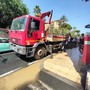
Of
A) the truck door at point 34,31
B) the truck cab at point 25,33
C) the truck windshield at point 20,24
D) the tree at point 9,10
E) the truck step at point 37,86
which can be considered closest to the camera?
the truck step at point 37,86

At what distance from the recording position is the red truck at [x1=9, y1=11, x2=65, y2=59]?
23.3ft

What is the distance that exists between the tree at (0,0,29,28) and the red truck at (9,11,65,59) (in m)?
9.40

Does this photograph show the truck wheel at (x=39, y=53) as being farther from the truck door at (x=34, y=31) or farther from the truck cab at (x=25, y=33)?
the truck door at (x=34, y=31)

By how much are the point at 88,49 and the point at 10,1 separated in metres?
15.1

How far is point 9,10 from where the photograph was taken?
17.1 metres

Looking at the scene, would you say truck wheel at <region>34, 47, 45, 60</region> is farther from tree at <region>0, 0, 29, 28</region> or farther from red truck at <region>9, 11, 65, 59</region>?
tree at <region>0, 0, 29, 28</region>

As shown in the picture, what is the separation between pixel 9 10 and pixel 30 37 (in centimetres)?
1146

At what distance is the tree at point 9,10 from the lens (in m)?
16.2

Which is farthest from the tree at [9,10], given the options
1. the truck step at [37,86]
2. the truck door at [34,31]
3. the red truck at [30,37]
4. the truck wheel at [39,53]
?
the truck step at [37,86]

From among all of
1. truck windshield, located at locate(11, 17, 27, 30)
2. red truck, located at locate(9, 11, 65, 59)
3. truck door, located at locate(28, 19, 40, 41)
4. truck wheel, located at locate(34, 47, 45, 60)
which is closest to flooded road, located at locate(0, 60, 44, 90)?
red truck, located at locate(9, 11, 65, 59)

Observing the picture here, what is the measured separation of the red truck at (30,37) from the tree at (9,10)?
370 inches

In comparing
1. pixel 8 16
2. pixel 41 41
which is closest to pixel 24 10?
pixel 8 16

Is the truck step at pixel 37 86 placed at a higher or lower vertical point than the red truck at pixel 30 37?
lower

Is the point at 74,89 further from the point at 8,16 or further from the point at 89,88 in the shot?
the point at 8,16
